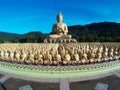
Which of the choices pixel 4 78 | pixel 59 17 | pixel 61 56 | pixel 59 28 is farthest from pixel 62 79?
pixel 59 17

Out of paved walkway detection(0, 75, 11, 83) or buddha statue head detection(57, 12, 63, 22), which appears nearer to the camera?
paved walkway detection(0, 75, 11, 83)

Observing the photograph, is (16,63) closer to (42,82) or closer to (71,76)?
(42,82)

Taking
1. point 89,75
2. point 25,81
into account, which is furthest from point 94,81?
point 25,81

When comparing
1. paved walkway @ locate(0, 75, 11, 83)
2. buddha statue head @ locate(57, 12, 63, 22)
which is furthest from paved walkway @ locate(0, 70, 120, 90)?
buddha statue head @ locate(57, 12, 63, 22)

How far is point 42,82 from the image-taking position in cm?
888

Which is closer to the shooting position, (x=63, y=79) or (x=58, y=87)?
(x=58, y=87)

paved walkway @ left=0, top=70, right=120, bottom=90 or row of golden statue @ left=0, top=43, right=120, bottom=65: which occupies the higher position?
row of golden statue @ left=0, top=43, right=120, bottom=65

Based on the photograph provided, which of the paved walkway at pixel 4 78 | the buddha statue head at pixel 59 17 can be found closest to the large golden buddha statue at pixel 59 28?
the buddha statue head at pixel 59 17

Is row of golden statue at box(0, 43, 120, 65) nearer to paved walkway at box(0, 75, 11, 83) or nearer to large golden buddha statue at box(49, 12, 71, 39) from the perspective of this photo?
paved walkway at box(0, 75, 11, 83)

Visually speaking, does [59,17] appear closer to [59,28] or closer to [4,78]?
[59,28]

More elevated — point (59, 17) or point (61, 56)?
point (59, 17)

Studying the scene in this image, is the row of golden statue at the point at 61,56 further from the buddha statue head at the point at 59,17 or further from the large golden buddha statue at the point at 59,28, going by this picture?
the buddha statue head at the point at 59,17

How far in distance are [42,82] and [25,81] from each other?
792mm

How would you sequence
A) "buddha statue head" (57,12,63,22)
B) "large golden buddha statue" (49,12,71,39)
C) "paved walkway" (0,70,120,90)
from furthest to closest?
1. "buddha statue head" (57,12,63,22)
2. "large golden buddha statue" (49,12,71,39)
3. "paved walkway" (0,70,120,90)
